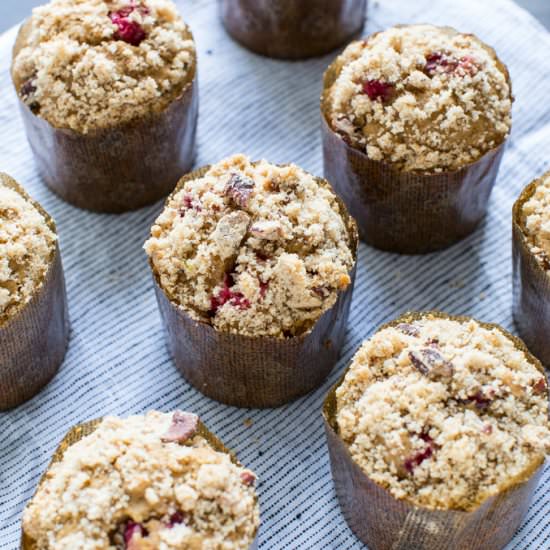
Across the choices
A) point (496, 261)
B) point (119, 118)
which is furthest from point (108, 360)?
point (496, 261)

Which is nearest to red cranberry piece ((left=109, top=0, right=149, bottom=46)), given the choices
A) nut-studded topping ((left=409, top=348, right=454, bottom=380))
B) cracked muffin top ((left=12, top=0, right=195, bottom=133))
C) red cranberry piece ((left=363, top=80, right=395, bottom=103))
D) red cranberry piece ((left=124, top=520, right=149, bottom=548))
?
cracked muffin top ((left=12, top=0, right=195, bottom=133))

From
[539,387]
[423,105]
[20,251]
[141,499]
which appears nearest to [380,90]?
[423,105]

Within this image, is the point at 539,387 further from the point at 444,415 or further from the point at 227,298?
the point at 227,298

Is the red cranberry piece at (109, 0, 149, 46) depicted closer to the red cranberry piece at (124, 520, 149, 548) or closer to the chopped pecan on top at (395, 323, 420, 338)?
the chopped pecan on top at (395, 323, 420, 338)

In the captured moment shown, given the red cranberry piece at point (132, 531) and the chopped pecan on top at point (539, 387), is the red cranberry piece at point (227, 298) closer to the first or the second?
the red cranberry piece at point (132, 531)

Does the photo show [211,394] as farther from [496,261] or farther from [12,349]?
[496,261]
